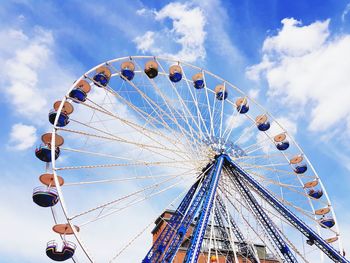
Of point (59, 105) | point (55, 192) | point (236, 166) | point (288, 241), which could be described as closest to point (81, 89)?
point (59, 105)

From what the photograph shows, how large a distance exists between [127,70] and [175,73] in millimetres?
3285

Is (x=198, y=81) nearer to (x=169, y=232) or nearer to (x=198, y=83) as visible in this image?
(x=198, y=83)

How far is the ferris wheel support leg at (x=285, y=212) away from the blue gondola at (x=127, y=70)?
7576 millimetres

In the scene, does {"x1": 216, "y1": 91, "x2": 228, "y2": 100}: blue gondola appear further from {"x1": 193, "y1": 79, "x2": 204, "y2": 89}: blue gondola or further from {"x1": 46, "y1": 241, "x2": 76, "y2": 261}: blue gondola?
{"x1": 46, "y1": 241, "x2": 76, "y2": 261}: blue gondola

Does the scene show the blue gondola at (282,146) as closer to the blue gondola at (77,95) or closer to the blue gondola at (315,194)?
the blue gondola at (315,194)

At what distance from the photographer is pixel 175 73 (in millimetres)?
23281

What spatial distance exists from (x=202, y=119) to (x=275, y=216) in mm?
7184

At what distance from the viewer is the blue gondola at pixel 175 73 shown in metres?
23.3

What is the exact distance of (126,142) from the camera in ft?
60.0

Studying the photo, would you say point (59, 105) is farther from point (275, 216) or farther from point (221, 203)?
point (275, 216)

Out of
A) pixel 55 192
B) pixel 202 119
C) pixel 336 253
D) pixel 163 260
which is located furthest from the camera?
pixel 202 119

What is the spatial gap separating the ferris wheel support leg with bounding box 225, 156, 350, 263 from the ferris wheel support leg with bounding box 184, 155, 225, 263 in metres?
1.04

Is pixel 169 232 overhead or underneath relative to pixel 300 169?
underneath

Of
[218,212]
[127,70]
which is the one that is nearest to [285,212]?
[218,212]
